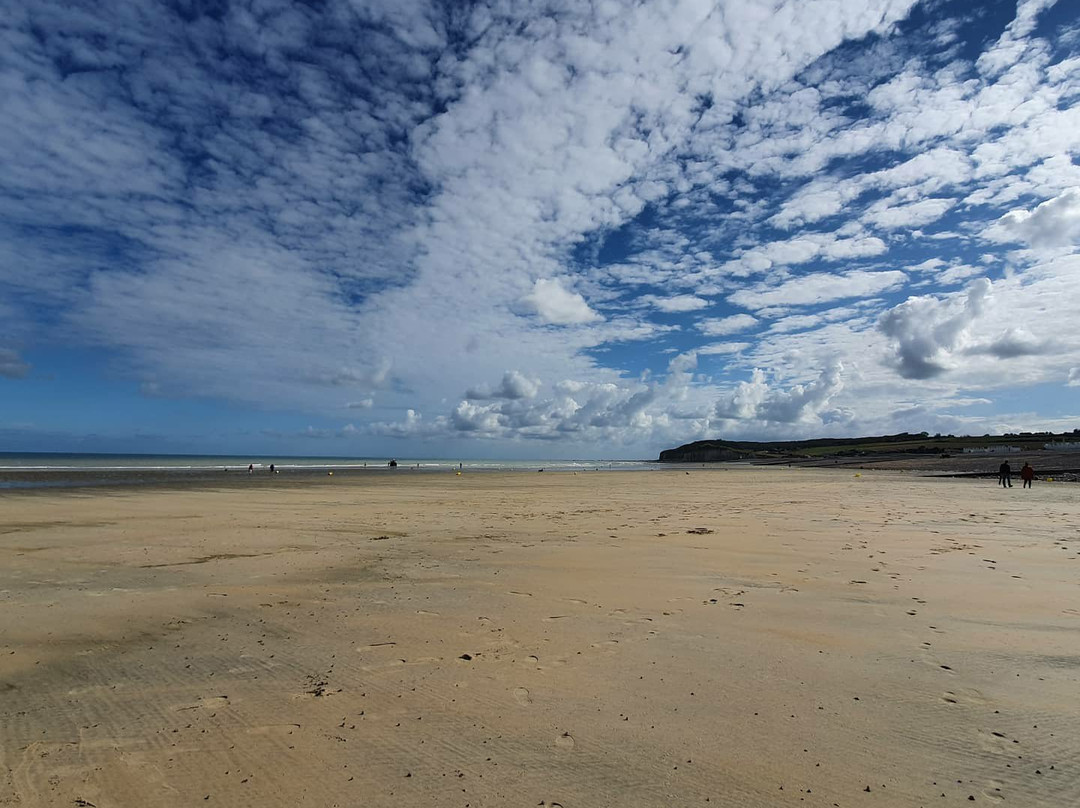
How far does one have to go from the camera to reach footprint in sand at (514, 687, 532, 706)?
4199 mm

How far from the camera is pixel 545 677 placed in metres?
4.63

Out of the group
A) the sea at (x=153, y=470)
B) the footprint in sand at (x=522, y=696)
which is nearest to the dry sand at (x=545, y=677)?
the footprint in sand at (x=522, y=696)

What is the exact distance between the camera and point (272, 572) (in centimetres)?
871

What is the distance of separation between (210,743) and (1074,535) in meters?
15.2

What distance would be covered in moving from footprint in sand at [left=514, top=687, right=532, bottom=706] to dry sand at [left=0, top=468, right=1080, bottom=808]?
22mm

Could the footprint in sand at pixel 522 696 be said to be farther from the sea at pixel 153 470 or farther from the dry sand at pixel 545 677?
the sea at pixel 153 470

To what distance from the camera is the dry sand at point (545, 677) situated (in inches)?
127

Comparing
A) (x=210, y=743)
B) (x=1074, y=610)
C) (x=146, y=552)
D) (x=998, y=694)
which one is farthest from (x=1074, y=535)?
(x=146, y=552)

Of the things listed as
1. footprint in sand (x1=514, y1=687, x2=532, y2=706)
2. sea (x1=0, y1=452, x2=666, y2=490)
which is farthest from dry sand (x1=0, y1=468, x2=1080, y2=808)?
sea (x1=0, y1=452, x2=666, y2=490)

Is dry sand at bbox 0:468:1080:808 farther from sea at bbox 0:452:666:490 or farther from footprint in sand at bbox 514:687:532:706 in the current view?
sea at bbox 0:452:666:490

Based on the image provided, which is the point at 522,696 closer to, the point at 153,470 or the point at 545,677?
the point at 545,677

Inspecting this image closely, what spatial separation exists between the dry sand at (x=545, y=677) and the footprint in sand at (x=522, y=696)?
0.02 m

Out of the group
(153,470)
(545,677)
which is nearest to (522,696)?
(545,677)

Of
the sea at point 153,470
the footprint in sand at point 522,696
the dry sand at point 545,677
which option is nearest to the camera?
the dry sand at point 545,677
